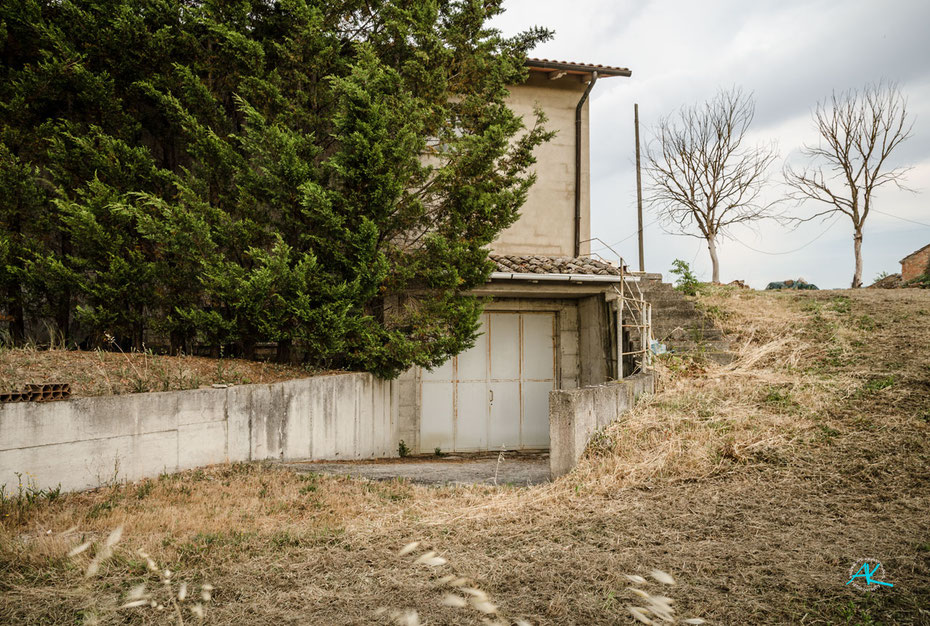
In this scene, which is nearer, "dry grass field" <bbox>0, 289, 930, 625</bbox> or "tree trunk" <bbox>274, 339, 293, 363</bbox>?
"dry grass field" <bbox>0, 289, 930, 625</bbox>

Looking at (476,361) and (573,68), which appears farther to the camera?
(573,68)

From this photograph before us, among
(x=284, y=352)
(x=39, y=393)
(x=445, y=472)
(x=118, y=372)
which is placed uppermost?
(x=284, y=352)

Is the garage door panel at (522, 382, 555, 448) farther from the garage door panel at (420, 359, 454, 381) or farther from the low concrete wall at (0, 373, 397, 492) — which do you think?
the low concrete wall at (0, 373, 397, 492)

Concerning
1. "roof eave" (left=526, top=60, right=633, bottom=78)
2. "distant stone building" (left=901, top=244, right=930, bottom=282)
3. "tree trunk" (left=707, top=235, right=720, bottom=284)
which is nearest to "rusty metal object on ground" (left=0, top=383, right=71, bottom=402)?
"roof eave" (left=526, top=60, right=633, bottom=78)

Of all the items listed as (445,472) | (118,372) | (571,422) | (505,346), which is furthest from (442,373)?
(118,372)

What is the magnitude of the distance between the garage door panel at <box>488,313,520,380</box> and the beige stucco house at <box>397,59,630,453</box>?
21 millimetres

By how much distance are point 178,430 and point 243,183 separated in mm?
3631

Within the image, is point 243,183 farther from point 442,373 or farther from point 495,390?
point 495,390

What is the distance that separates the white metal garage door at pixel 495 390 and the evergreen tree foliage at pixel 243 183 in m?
2.48

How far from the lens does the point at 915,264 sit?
20984 mm

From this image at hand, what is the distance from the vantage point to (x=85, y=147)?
7.79 meters

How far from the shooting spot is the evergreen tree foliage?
25.6 feet

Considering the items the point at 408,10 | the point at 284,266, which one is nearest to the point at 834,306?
the point at 408,10

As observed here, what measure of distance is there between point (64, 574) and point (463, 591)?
263 centimetres
